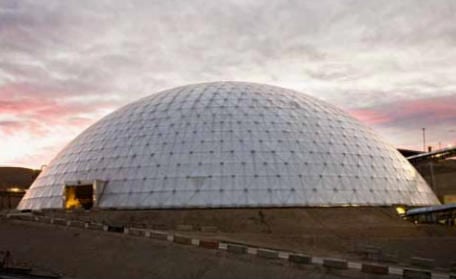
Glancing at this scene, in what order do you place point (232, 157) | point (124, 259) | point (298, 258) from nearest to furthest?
point (298, 258) → point (124, 259) → point (232, 157)

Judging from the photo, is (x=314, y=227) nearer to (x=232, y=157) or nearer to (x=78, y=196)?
(x=232, y=157)

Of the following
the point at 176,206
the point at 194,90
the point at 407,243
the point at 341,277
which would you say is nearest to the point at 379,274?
the point at 341,277

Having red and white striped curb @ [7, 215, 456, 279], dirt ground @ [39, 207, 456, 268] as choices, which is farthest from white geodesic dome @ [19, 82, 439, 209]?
red and white striped curb @ [7, 215, 456, 279]

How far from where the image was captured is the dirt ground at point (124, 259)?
2839cm

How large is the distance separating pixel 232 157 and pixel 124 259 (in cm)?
2160

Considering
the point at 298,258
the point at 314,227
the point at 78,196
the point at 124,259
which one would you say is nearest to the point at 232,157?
the point at 314,227

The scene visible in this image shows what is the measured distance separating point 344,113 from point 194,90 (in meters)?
18.2

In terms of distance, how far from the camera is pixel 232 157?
5434 centimetres

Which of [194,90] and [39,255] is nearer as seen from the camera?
[39,255]

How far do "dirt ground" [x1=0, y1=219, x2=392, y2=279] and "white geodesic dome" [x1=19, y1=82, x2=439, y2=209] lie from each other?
1192 centimetres

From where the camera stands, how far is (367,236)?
46.3 metres

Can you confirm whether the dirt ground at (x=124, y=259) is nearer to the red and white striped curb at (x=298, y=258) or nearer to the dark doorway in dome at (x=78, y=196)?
the red and white striped curb at (x=298, y=258)

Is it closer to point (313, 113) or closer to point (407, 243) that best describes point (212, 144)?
point (313, 113)

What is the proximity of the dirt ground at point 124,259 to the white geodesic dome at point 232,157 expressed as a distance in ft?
39.1
